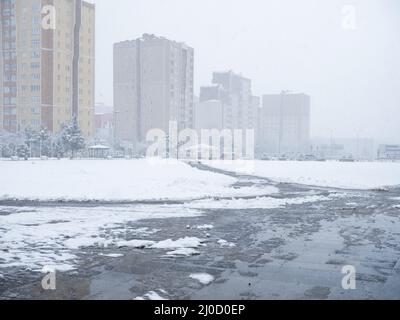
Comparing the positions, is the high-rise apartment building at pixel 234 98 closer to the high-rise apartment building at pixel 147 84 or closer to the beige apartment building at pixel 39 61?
the high-rise apartment building at pixel 147 84

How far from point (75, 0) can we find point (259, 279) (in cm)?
10047

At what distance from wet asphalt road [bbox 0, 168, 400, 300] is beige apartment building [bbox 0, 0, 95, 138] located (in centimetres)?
8414

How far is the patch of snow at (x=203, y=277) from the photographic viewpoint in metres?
7.01

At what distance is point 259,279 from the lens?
7.14m

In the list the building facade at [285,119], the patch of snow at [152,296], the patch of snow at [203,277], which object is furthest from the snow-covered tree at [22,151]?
the building facade at [285,119]

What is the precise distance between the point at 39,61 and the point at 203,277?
306ft

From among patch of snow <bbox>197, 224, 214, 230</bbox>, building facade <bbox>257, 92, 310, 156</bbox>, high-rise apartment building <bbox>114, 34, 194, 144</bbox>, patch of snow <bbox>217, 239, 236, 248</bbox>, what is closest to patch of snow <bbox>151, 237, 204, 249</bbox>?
patch of snow <bbox>217, 239, 236, 248</bbox>

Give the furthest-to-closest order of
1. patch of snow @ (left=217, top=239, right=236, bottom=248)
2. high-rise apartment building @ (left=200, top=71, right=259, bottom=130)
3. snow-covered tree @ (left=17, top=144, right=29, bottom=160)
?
high-rise apartment building @ (left=200, top=71, right=259, bottom=130)
snow-covered tree @ (left=17, top=144, right=29, bottom=160)
patch of snow @ (left=217, top=239, right=236, bottom=248)

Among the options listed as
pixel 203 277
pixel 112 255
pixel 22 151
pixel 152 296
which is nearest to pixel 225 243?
pixel 112 255

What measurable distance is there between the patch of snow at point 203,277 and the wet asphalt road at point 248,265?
0.31 feet

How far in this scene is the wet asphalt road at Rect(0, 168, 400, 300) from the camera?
6.43 m

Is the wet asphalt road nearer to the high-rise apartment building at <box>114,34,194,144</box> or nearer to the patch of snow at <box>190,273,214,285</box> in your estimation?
the patch of snow at <box>190,273,214,285</box>

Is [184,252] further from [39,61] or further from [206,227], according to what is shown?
[39,61]

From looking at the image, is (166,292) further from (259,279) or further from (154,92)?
(154,92)
